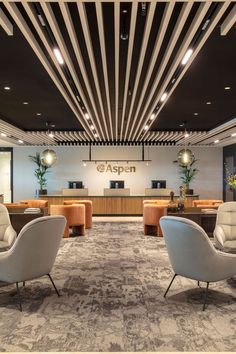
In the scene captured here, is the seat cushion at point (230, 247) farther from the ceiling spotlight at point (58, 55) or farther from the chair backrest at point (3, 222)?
the ceiling spotlight at point (58, 55)

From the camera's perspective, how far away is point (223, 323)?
11.3 feet

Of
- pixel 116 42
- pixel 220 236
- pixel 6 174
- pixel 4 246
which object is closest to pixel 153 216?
pixel 220 236

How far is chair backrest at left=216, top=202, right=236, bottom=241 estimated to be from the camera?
560cm

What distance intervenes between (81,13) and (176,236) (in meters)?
2.64

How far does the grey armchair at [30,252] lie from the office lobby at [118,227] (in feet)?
0.05

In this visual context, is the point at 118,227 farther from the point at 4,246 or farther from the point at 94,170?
the point at 4,246

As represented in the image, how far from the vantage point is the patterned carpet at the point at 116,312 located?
304 cm

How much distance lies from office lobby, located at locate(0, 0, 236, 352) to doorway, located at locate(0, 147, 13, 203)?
5295 mm

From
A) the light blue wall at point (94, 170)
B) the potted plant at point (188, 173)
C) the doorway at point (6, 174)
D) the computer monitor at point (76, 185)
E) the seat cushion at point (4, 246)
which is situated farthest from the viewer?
the doorway at point (6, 174)

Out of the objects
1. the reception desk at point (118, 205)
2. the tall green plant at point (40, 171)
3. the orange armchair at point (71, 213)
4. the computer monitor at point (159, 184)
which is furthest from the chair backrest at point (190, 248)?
the tall green plant at point (40, 171)

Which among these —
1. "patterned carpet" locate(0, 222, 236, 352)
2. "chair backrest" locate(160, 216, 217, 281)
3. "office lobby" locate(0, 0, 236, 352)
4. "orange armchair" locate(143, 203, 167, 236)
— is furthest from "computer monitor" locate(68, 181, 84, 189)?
"chair backrest" locate(160, 216, 217, 281)

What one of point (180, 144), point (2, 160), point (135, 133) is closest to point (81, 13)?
point (135, 133)

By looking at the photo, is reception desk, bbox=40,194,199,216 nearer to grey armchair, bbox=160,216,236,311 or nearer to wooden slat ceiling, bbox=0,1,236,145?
wooden slat ceiling, bbox=0,1,236,145

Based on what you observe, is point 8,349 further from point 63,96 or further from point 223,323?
point 63,96
